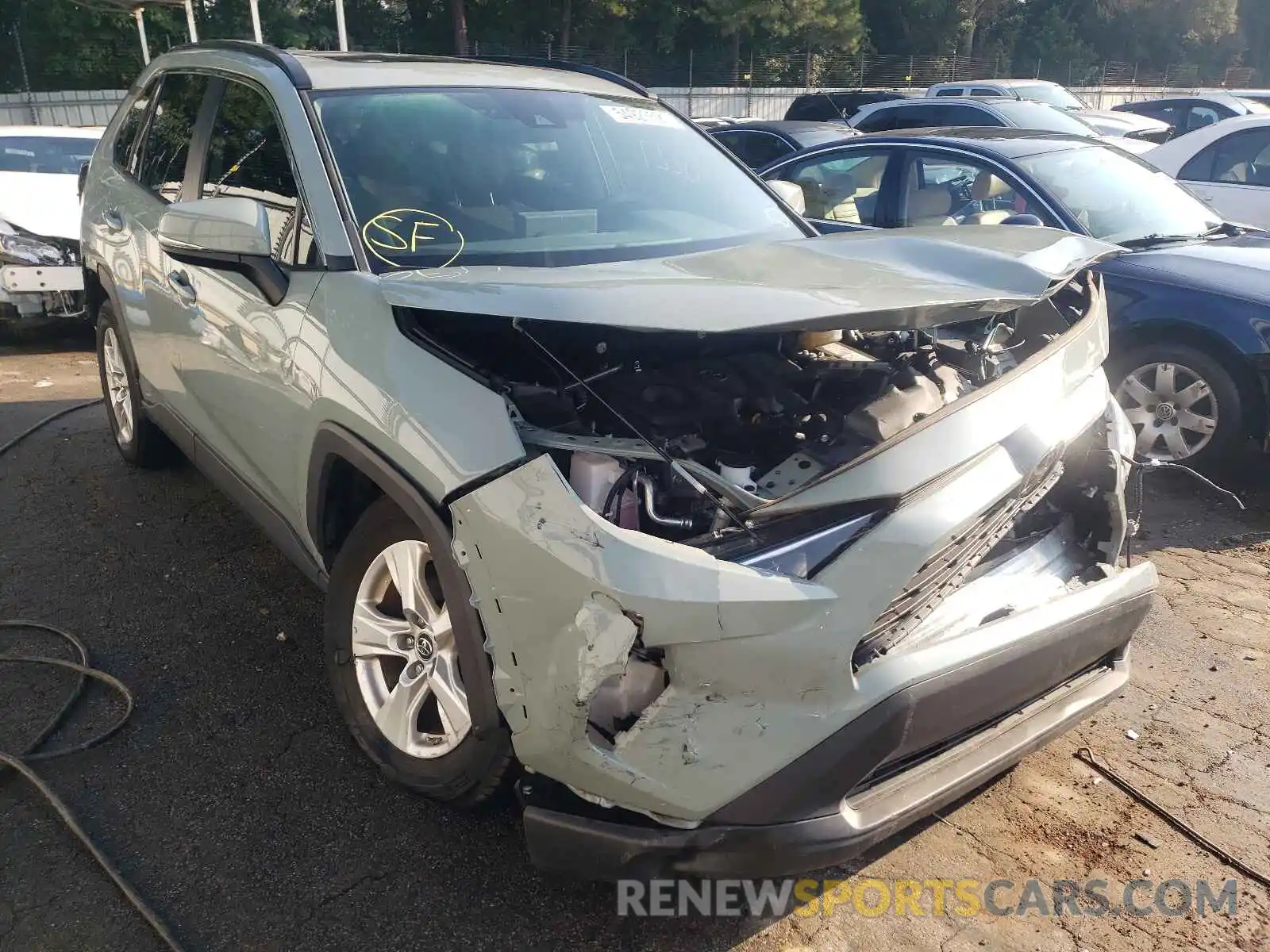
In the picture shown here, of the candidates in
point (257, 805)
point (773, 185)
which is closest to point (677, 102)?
point (773, 185)

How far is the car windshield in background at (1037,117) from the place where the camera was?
31.1 ft

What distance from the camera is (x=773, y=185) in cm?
411

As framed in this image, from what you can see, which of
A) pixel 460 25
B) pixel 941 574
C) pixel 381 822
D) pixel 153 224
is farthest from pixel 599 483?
pixel 460 25

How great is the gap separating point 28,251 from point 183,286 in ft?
16.2

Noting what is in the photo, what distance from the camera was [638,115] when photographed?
384 centimetres

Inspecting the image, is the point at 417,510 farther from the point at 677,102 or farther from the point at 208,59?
the point at 677,102

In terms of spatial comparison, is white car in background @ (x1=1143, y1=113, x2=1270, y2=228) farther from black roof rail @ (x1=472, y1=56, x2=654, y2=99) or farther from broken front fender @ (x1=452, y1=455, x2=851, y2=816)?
broken front fender @ (x1=452, y1=455, x2=851, y2=816)

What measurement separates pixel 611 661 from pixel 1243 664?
106 inches

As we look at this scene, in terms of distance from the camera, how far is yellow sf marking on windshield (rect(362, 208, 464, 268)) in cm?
283

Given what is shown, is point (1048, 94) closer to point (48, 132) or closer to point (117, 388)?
point (48, 132)

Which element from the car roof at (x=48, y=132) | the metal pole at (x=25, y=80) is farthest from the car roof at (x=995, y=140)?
the metal pole at (x=25, y=80)

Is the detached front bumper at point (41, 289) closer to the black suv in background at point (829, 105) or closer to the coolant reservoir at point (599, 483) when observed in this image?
the coolant reservoir at point (599, 483)

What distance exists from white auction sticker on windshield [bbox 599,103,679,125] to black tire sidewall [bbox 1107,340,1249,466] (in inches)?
112

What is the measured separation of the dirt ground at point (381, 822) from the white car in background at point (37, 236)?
13.9 ft
